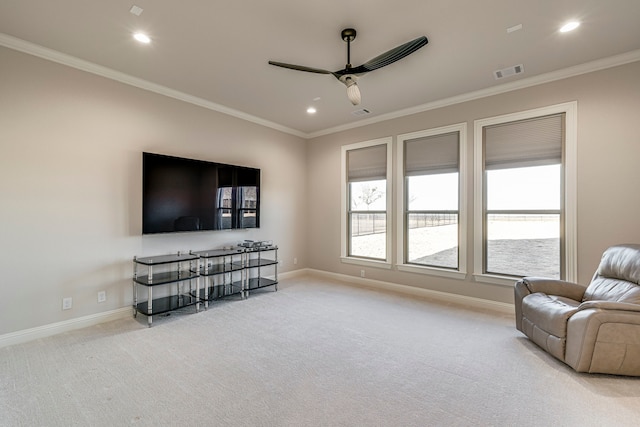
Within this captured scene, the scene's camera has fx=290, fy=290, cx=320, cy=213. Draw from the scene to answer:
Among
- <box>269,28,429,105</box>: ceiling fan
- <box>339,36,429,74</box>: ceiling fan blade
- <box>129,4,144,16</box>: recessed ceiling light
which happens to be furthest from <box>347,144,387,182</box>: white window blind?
<box>129,4,144,16</box>: recessed ceiling light

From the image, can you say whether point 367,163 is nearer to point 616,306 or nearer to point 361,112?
point 361,112

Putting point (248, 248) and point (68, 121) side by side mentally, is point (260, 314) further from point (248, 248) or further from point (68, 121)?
point (68, 121)

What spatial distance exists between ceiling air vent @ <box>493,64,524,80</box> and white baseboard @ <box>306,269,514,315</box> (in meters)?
3.01

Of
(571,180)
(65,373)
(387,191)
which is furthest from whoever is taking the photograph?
(387,191)

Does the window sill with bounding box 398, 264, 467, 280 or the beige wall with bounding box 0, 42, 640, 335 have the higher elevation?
the beige wall with bounding box 0, 42, 640, 335

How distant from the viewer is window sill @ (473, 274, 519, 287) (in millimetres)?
3924

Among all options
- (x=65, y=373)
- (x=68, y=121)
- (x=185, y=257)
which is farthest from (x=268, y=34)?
(x=65, y=373)

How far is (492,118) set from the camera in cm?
410

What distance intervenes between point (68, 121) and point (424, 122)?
190 inches

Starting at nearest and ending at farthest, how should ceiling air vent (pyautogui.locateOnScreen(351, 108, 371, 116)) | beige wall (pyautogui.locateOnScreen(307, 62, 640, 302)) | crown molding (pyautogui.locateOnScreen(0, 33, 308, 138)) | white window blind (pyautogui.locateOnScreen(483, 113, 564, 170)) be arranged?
1. crown molding (pyautogui.locateOnScreen(0, 33, 308, 138))
2. beige wall (pyautogui.locateOnScreen(307, 62, 640, 302))
3. white window blind (pyautogui.locateOnScreen(483, 113, 564, 170))
4. ceiling air vent (pyautogui.locateOnScreen(351, 108, 371, 116))

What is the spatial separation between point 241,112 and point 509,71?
13.1 feet

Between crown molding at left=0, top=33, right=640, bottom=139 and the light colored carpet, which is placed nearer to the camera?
the light colored carpet

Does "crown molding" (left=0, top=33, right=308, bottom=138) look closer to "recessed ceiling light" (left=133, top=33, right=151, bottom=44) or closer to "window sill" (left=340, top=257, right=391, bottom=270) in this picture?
"recessed ceiling light" (left=133, top=33, right=151, bottom=44)

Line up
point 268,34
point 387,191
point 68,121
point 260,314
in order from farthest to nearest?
1. point 387,191
2. point 260,314
3. point 68,121
4. point 268,34
